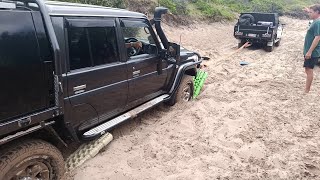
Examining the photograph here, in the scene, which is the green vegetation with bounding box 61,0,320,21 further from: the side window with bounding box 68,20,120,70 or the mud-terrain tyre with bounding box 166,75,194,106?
the side window with bounding box 68,20,120,70

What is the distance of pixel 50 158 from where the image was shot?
11.3 ft

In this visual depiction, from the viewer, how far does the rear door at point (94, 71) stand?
12.4 ft

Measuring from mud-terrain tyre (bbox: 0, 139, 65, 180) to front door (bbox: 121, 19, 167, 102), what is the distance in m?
1.63

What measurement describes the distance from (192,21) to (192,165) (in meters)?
15.2

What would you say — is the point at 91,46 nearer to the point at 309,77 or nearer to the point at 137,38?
the point at 137,38

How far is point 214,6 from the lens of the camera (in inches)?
920

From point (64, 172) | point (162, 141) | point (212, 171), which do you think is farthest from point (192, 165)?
point (64, 172)

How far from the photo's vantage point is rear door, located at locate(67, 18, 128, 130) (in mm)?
3777

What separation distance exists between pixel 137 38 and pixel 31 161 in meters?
2.65

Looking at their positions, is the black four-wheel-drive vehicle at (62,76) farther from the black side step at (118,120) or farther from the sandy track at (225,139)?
the sandy track at (225,139)

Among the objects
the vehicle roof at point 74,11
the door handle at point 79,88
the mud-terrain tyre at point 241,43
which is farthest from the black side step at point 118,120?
the mud-terrain tyre at point 241,43

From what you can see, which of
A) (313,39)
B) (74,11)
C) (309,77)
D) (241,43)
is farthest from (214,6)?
(74,11)

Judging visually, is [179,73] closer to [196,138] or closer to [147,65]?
[147,65]

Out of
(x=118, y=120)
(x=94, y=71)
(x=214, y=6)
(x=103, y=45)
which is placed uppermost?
(x=103, y=45)
